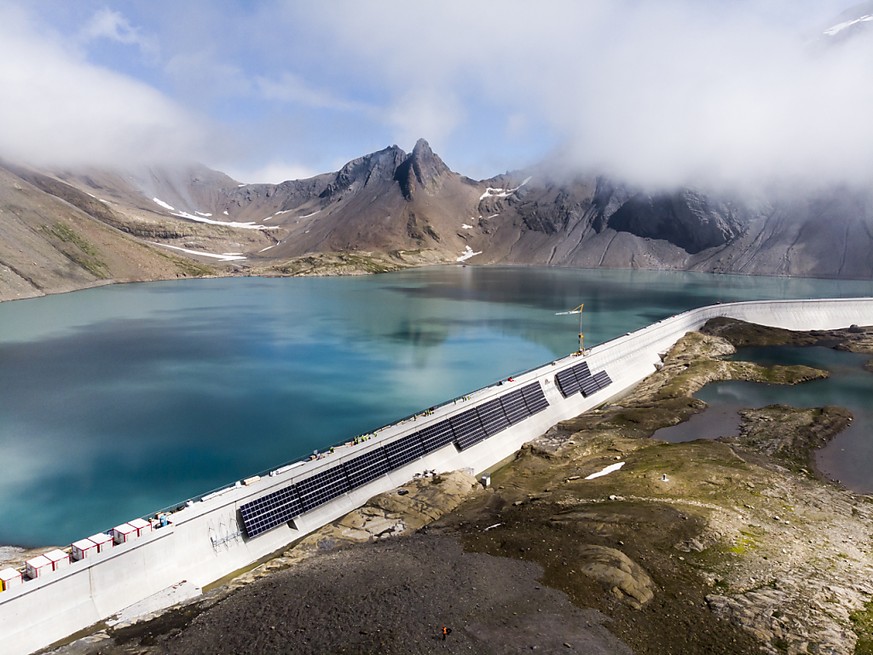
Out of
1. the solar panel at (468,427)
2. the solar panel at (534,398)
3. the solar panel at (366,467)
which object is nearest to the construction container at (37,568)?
the solar panel at (366,467)

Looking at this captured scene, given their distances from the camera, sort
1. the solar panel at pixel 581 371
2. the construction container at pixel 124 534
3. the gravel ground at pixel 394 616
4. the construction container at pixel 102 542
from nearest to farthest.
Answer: the gravel ground at pixel 394 616 < the construction container at pixel 102 542 < the construction container at pixel 124 534 < the solar panel at pixel 581 371

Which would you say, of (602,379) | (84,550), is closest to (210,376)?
(84,550)

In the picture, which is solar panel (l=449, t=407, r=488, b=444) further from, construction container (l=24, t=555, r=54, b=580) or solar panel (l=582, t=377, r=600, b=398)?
construction container (l=24, t=555, r=54, b=580)

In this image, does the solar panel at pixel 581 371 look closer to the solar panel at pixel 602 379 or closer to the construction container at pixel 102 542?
the solar panel at pixel 602 379

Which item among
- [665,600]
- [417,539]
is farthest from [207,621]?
[665,600]

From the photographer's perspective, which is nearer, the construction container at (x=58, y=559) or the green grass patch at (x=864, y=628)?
the green grass patch at (x=864, y=628)

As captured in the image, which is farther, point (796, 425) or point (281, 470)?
point (796, 425)

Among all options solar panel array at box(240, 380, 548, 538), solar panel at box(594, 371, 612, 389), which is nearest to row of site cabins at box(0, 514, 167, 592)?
solar panel array at box(240, 380, 548, 538)

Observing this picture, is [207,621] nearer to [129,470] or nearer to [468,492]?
[468,492]
